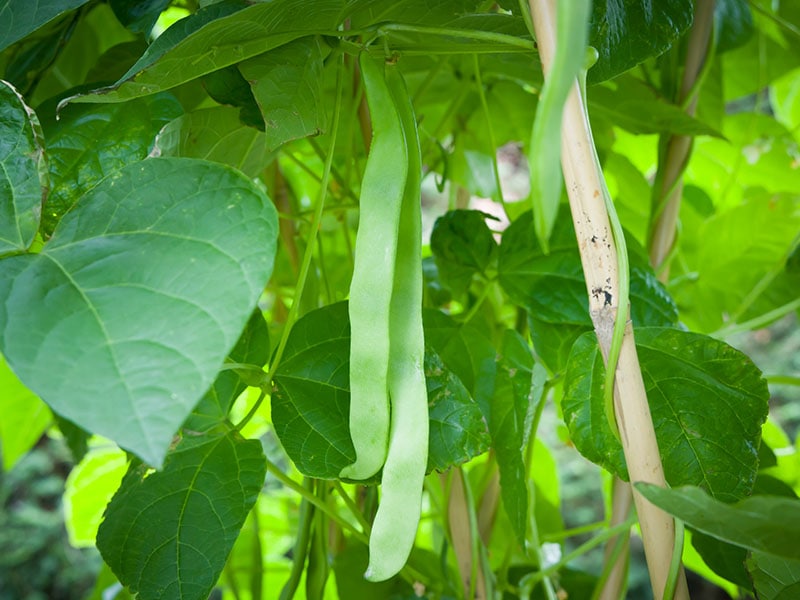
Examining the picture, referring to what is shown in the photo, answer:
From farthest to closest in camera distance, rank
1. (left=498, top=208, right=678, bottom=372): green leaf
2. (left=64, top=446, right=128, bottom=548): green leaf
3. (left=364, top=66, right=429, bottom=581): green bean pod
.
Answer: (left=64, top=446, right=128, bottom=548): green leaf, (left=498, top=208, right=678, bottom=372): green leaf, (left=364, top=66, right=429, bottom=581): green bean pod

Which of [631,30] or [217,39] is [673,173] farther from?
[217,39]

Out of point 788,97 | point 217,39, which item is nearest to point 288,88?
point 217,39

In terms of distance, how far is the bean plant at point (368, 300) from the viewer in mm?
224

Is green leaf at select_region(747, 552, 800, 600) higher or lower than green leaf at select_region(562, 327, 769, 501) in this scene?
lower

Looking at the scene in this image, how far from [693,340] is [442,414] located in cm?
11

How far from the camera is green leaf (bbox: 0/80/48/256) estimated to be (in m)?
0.28

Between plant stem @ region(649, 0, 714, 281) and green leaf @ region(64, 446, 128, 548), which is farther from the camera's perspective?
green leaf @ region(64, 446, 128, 548)

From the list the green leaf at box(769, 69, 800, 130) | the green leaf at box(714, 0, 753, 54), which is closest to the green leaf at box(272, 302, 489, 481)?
the green leaf at box(714, 0, 753, 54)

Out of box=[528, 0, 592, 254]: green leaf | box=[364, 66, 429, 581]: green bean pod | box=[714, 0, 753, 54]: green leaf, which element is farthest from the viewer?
box=[714, 0, 753, 54]: green leaf

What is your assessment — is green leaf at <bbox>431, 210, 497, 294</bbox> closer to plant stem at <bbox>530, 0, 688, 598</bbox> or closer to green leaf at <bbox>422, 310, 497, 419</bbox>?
green leaf at <bbox>422, 310, 497, 419</bbox>

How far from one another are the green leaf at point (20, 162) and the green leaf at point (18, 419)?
14.2 inches

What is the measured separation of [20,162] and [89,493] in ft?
1.41

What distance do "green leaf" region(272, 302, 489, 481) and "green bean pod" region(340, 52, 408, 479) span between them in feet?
0.09

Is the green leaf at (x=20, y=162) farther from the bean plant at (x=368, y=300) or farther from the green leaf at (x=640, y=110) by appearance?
the green leaf at (x=640, y=110)
